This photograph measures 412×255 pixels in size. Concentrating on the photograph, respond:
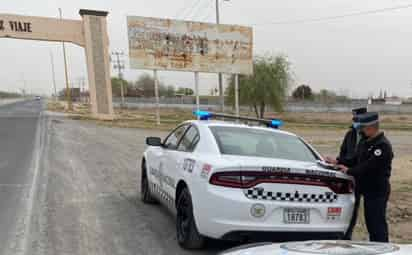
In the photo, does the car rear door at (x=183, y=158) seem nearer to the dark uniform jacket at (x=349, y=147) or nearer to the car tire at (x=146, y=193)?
the car tire at (x=146, y=193)

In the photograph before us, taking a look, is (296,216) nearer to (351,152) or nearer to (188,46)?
(351,152)

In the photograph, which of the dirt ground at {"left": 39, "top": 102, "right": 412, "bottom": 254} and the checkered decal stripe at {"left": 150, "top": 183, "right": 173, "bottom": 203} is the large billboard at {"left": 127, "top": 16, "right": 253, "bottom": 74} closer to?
the dirt ground at {"left": 39, "top": 102, "right": 412, "bottom": 254}

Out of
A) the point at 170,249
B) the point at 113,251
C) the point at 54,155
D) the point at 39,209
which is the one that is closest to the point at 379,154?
the point at 170,249

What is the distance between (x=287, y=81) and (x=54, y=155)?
31.4 meters

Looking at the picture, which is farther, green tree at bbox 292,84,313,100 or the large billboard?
green tree at bbox 292,84,313,100

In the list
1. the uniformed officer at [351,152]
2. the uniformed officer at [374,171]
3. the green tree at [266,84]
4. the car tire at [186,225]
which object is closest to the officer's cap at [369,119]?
the uniformed officer at [374,171]

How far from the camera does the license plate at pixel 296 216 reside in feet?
11.2

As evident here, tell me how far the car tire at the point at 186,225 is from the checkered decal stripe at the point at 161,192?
427 mm

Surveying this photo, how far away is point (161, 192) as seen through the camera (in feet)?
16.3

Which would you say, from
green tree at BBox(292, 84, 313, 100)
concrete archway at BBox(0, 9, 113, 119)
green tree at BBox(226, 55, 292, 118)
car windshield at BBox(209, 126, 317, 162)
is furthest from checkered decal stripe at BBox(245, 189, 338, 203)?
green tree at BBox(292, 84, 313, 100)

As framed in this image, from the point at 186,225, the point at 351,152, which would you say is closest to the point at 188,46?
the point at 351,152

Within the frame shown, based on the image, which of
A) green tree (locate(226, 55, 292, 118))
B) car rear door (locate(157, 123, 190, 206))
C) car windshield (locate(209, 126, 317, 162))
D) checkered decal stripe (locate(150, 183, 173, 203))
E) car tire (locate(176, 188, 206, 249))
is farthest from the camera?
green tree (locate(226, 55, 292, 118))

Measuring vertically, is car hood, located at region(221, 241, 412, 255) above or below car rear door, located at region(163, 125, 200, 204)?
below

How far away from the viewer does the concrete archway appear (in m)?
27.2
